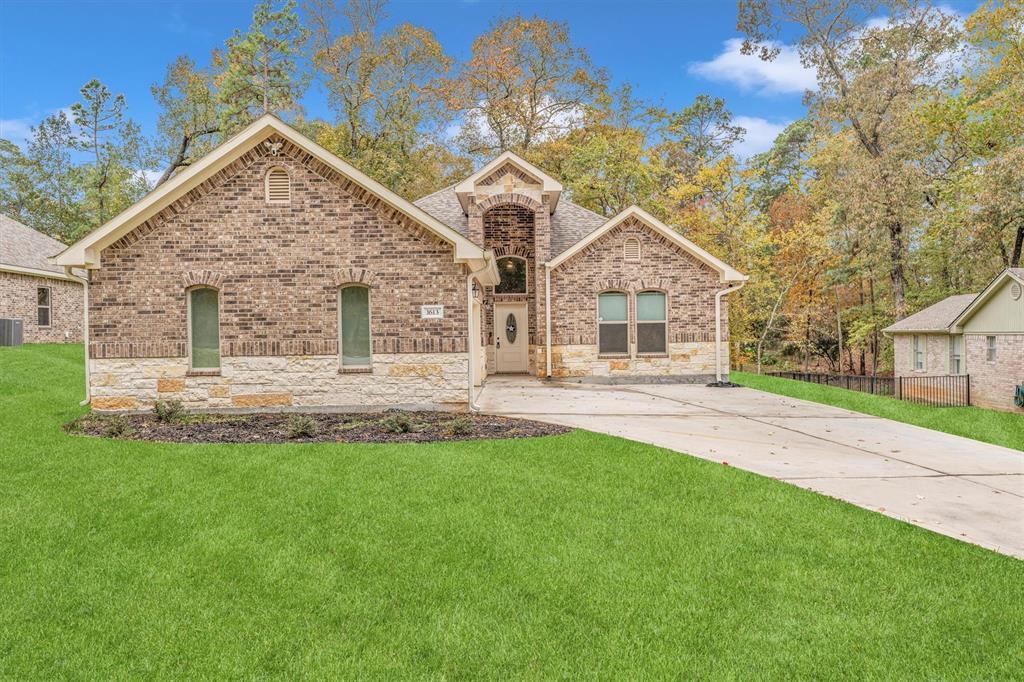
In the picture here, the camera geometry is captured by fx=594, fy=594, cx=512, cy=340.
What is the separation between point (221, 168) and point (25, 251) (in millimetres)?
19534

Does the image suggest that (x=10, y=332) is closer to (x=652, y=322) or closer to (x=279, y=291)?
(x=279, y=291)

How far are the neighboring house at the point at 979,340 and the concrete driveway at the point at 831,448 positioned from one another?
35.6ft

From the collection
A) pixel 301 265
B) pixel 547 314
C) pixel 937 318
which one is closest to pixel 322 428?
pixel 301 265

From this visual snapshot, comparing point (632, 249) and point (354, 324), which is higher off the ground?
point (632, 249)

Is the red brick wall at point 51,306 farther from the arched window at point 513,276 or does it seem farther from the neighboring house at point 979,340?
the neighboring house at point 979,340

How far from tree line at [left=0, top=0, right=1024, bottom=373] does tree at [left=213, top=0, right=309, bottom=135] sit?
0.09m

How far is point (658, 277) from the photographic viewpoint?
55.6 ft

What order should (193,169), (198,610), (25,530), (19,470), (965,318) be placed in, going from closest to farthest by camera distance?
(198,610) → (25,530) → (19,470) → (193,169) → (965,318)

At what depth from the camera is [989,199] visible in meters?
22.1

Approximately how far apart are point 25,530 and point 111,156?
113 feet

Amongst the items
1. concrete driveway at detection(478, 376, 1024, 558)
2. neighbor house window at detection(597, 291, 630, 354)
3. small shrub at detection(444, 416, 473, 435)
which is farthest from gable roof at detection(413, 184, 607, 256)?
small shrub at detection(444, 416, 473, 435)

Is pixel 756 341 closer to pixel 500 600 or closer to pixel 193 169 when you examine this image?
pixel 193 169

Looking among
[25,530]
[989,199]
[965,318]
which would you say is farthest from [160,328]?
[989,199]

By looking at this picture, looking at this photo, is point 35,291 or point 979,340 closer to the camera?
point 979,340
